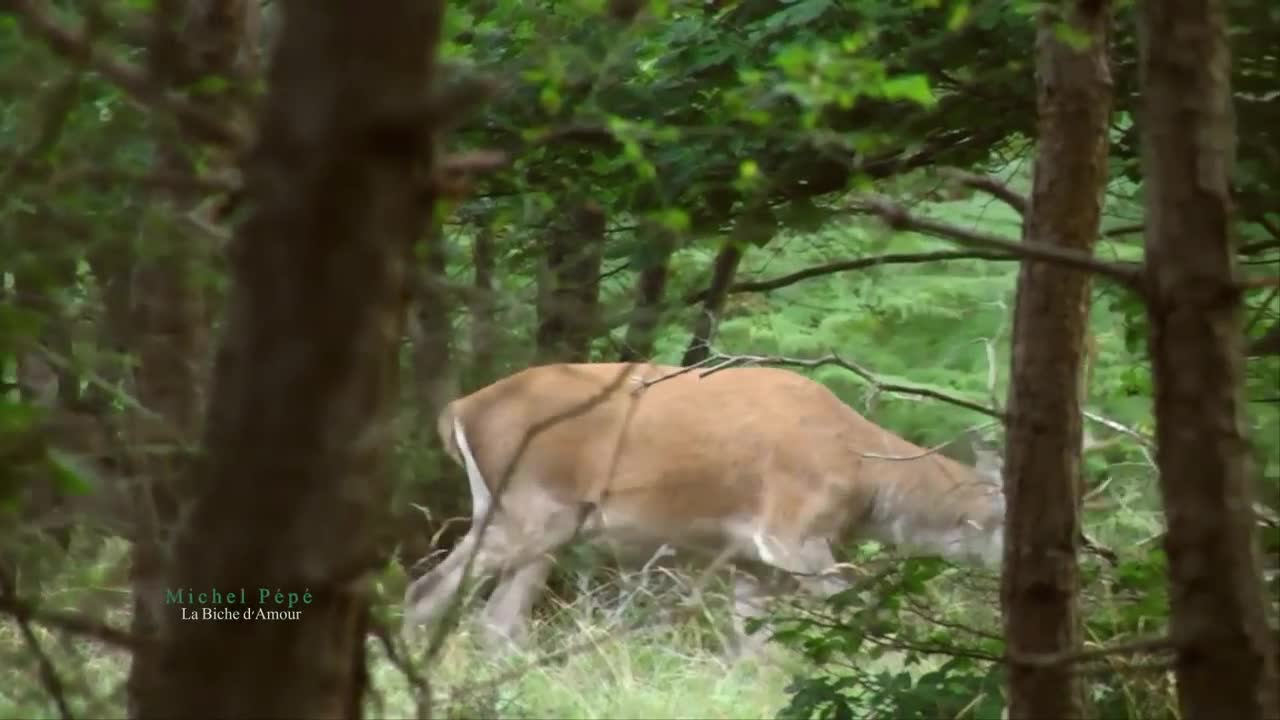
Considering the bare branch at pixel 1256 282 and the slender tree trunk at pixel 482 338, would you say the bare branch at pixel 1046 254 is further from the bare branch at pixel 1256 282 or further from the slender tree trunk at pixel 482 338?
the slender tree trunk at pixel 482 338

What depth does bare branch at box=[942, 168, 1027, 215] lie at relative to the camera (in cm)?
217

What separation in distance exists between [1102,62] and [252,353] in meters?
1.82

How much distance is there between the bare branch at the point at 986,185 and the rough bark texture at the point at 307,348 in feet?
3.74

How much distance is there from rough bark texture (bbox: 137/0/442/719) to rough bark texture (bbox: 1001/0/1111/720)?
1.63 meters

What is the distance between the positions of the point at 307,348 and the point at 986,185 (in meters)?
1.55

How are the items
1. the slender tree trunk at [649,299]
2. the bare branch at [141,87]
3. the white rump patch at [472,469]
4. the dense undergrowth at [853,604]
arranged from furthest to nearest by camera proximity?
1. the white rump patch at [472,469]
2. the dense undergrowth at [853,604]
3. the slender tree trunk at [649,299]
4. the bare branch at [141,87]

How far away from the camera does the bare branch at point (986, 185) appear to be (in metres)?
2.17

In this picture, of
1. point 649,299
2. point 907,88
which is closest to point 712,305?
point 649,299

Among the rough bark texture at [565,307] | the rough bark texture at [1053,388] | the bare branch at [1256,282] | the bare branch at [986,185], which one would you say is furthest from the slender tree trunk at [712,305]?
the bare branch at [1256,282]

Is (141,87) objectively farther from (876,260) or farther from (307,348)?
(876,260)

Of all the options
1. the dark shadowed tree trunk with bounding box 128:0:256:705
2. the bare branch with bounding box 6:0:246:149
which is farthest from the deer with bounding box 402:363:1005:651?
the bare branch with bounding box 6:0:246:149

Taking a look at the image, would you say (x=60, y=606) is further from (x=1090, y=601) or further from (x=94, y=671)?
(x=1090, y=601)

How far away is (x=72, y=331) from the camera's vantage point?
195 centimetres

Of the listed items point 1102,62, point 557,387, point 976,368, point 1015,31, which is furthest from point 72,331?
point 976,368
